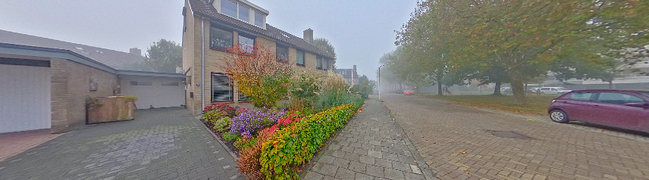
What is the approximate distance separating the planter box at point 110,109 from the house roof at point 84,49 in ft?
106

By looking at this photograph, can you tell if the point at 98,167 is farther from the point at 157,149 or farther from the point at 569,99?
the point at 569,99

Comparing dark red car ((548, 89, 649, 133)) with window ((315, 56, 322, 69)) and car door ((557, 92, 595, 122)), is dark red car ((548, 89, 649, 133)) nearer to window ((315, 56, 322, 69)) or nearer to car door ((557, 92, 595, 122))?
car door ((557, 92, 595, 122))

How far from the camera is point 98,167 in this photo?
3094 mm

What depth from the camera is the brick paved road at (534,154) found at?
9.03ft

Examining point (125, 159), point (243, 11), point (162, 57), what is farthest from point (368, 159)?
point (162, 57)

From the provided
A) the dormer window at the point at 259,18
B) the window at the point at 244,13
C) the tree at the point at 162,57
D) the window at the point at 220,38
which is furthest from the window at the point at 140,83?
the tree at the point at 162,57

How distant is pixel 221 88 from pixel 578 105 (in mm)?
14873

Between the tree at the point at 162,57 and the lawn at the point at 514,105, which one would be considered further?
the tree at the point at 162,57

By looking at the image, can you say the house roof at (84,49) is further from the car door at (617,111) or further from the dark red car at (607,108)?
the car door at (617,111)

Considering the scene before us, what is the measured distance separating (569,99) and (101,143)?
1473 cm

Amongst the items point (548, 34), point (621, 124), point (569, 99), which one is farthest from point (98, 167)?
point (548, 34)

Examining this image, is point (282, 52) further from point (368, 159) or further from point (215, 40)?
point (368, 159)

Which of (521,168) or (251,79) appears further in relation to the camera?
(251,79)

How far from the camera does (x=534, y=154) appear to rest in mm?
3438
